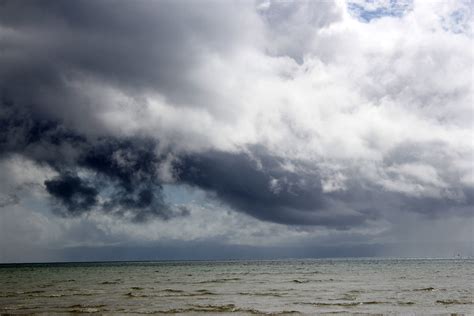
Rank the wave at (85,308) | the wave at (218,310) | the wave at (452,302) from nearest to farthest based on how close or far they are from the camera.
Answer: the wave at (218,310), the wave at (85,308), the wave at (452,302)

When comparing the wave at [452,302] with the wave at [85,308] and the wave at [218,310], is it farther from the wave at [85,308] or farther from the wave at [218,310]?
the wave at [85,308]

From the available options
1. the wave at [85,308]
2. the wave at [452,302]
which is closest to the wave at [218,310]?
the wave at [85,308]

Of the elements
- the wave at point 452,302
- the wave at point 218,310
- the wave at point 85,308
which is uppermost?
the wave at point 85,308

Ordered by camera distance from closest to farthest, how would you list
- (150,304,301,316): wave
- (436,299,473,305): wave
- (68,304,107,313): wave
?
(150,304,301,316): wave < (68,304,107,313): wave < (436,299,473,305): wave

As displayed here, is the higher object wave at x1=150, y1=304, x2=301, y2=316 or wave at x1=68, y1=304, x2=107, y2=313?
wave at x1=68, y1=304, x2=107, y2=313

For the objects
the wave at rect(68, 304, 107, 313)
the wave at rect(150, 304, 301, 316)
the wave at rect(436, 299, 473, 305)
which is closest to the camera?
the wave at rect(150, 304, 301, 316)

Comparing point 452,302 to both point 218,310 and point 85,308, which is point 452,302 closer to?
point 218,310

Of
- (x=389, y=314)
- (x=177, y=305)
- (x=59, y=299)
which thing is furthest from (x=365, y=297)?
(x=59, y=299)

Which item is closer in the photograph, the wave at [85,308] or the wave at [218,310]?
the wave at [218,310]

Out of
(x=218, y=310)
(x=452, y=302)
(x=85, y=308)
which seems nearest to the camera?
(x=218, y=310)

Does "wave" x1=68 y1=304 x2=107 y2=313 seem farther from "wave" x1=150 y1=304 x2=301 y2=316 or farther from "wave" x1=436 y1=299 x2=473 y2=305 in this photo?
"wave" x1=436 y1=299 x2=473 y2=305

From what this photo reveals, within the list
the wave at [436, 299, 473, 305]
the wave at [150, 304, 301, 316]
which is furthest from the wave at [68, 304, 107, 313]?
the wave at [436, 299, 473, 305]

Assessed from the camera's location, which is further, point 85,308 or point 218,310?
point 85,308

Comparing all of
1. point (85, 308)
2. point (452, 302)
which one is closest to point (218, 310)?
point (85, 308)
